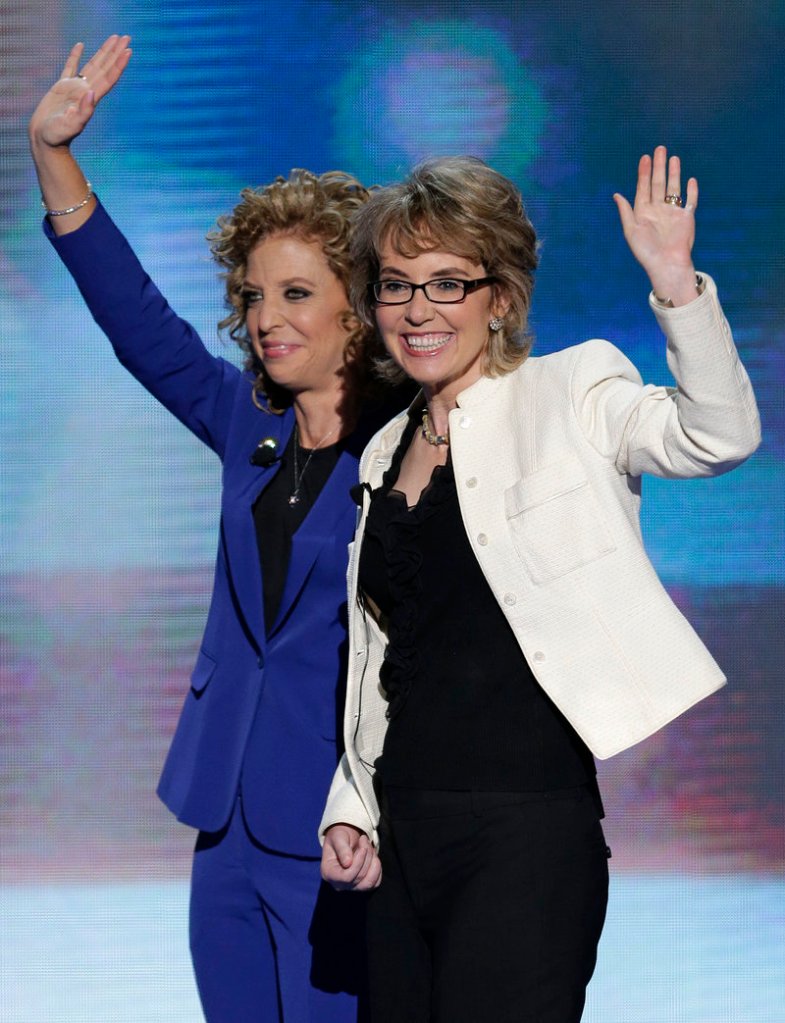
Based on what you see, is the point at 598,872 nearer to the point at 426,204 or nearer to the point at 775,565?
the point at 426,204

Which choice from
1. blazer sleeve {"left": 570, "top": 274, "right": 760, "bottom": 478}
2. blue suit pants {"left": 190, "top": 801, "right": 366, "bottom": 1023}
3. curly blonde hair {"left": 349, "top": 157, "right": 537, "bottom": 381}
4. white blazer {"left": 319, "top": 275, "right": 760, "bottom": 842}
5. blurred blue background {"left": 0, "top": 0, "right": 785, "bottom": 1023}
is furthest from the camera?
blurred blue background {"left": 0, "top": 0, "right": 785, "bottom": 1023}

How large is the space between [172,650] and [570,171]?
1589 millimetres

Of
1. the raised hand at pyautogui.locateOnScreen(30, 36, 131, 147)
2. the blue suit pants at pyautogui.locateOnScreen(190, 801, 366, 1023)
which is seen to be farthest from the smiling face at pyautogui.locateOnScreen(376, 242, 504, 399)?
the blue suit pants at pyautogui.locateOnScreen(190, 801, 366, 1023)

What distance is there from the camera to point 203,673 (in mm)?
2426

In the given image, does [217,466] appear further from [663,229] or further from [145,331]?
[663,229]

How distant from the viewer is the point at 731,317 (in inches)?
150

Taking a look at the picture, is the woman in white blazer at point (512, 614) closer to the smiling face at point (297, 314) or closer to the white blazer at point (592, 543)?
the white blazer at point (592, 543)

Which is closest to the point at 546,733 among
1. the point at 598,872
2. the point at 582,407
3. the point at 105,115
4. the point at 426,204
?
the point at 598,872

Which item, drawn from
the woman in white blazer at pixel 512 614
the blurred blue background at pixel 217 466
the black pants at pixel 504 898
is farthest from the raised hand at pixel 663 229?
the blurred blue background at pixel 217 466

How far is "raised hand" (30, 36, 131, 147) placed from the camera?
7.59ft

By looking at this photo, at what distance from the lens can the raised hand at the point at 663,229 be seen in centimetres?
166

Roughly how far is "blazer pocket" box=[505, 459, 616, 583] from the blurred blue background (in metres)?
1.90

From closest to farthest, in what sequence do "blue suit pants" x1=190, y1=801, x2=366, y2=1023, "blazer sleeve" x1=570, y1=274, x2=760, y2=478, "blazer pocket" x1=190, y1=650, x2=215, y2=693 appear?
"blazer sleeve" x1=570, y1=274, x2=760, y2=478 < "blue suit pants" x1=190, y1=801, x2=366, y2=1023 < "blazer pocket" x1=190, y1=650, x2=215, y2=693

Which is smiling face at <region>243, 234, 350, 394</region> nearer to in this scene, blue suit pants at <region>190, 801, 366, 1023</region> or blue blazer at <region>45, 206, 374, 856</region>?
blue blazer at <region>45, 206, 374, 856</region>
